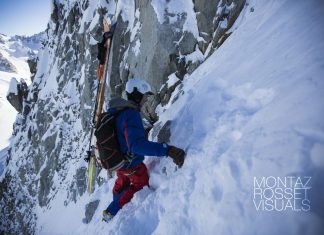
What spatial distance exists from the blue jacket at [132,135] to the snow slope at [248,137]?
0.49 metres

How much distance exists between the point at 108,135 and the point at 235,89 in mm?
2051

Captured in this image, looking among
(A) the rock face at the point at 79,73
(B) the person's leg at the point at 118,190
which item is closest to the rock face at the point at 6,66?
(A) the rock face at the point at 79,73

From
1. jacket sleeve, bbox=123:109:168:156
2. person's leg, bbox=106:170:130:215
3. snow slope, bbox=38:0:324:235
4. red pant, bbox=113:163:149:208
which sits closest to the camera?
snow slope, bbox=38:0:324:235

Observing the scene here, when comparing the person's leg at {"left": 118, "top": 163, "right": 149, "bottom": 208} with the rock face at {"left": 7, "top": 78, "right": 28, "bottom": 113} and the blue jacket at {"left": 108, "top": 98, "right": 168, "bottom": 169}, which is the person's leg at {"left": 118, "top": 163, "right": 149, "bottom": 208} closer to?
the blue jacket at {"left": 108, "top": 98, "right": 168, "bottom": 169}

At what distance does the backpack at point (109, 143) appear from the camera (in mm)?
4086

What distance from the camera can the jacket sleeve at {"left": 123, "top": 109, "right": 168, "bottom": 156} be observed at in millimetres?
3779

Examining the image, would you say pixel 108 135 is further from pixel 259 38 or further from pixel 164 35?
pixel 164 35

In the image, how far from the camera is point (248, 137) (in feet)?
9.35

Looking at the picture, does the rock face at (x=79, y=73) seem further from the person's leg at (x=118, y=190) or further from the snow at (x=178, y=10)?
the person's leg at (x=118, y=190)

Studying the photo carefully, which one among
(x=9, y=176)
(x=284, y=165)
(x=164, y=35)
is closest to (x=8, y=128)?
(x=9, y=176)

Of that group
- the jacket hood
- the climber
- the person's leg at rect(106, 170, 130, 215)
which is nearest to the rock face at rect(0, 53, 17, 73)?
the person's leg at rect(106, 170, 130, 215)

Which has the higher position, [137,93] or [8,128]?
[8,128]

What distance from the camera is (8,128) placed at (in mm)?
87188

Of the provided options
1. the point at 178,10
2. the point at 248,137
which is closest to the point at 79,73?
the point at 178,10
